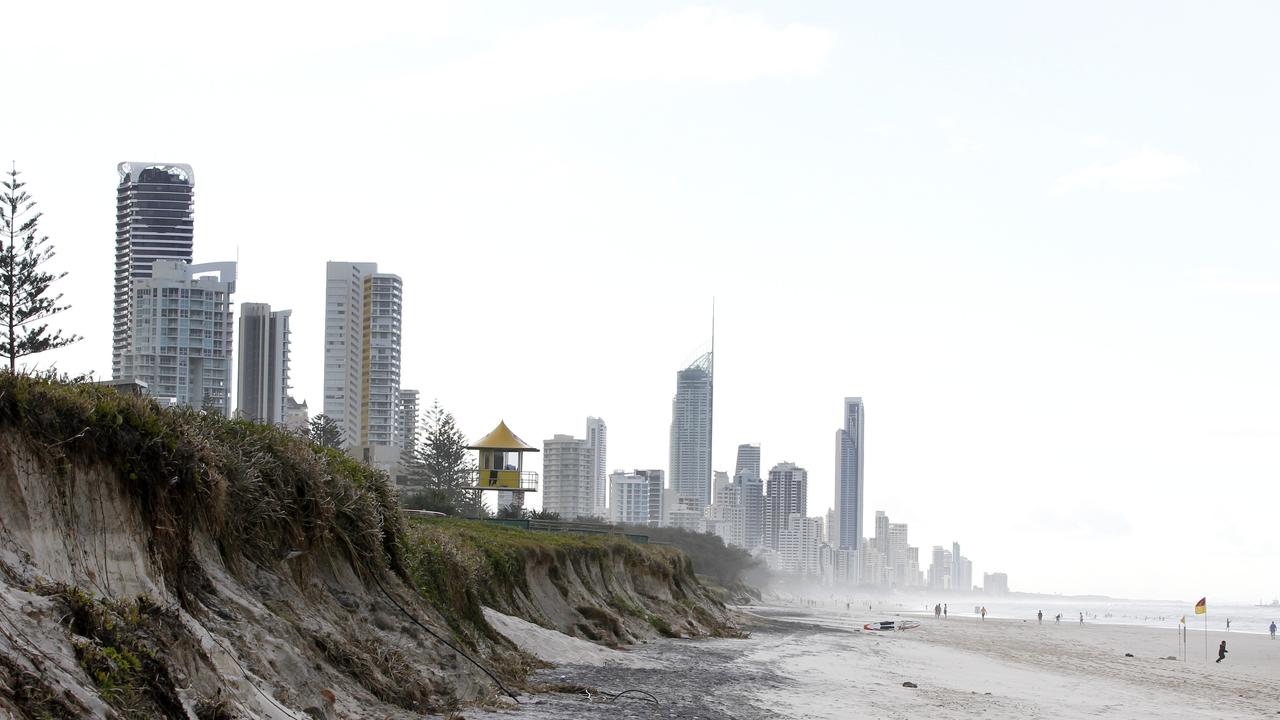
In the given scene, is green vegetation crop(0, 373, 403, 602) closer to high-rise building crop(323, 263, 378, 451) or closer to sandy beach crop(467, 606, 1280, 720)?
sandy beach crop(467, 606, 1280, 720)

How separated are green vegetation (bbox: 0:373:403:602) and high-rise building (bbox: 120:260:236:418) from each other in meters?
164

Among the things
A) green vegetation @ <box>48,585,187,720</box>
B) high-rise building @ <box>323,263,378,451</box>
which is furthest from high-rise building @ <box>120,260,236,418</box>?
green vegetation @ <box>48,585,187,720</box>

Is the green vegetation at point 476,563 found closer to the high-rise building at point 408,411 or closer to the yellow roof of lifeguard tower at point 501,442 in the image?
the yellow roof of lifeguard tower at point 501,442

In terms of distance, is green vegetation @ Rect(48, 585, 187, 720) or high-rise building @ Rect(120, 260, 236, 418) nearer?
green vegetation @ Rect(48, 585, 187, 720)

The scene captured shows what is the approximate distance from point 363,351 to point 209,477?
18188 cm

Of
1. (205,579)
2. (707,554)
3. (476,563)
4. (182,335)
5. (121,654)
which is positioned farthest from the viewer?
(182,335)

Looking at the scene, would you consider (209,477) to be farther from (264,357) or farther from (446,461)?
(264,357)

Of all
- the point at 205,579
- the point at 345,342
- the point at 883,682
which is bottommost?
the point at 883,682

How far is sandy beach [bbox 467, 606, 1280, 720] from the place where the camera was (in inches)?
729

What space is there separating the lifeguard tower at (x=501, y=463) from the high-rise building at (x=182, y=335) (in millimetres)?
132928

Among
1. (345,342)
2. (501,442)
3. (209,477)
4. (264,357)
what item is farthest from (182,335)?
(209,477)

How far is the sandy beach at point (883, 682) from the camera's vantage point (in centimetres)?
1852

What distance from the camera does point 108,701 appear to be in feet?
26.6

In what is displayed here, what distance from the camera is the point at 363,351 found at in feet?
621
